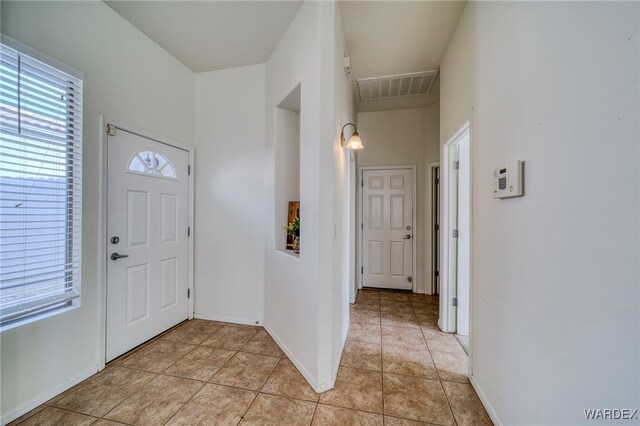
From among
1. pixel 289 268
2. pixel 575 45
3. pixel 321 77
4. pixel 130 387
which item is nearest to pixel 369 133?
pixel 321 77

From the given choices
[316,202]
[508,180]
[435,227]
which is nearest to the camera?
[508,180]

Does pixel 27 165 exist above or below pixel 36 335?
above

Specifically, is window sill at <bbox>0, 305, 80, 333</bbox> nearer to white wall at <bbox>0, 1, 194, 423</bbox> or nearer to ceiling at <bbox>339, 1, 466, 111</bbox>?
white wall at <bbox>0, 1, 194, 423</bbox>

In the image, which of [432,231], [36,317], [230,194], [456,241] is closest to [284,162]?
[230,194]

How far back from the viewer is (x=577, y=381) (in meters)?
0.90

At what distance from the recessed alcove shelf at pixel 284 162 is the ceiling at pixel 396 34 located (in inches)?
33.2

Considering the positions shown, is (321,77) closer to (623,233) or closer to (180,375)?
(623,233)

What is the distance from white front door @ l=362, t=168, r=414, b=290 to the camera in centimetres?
386

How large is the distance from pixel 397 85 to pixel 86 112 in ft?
10.5

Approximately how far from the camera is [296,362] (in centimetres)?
193

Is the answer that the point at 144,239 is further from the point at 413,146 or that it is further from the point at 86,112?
the point at 413,146

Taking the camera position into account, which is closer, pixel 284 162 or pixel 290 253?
pixel 290 253

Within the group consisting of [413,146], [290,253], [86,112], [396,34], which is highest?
[396,34]

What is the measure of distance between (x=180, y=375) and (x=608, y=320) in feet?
8.03
